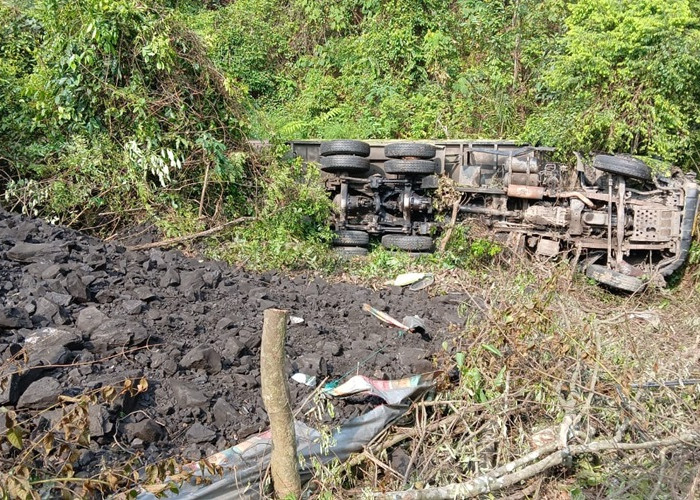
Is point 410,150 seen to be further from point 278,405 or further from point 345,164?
point 278,405

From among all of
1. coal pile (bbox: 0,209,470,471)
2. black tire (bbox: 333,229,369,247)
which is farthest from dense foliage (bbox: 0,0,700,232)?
coal pile (bbox: 0,209,470,471)

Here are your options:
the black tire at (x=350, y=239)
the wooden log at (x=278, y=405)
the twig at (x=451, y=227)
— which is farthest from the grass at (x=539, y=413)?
the black tire at (x=350, y=239)

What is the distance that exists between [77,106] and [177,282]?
3.61 metres

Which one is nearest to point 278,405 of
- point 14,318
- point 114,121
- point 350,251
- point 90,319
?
point 90,319

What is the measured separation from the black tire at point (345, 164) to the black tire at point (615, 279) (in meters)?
3.13

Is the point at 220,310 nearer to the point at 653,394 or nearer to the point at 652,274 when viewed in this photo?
the point at 653,394

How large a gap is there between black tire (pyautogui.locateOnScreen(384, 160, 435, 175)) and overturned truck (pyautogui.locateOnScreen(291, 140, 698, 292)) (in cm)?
1

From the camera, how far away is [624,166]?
7781mm

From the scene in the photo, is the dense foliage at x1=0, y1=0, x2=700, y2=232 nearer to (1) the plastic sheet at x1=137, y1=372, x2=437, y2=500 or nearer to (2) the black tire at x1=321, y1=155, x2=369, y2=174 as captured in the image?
(2) the black tire at x1=321, y1=155, x2=369, y2=174

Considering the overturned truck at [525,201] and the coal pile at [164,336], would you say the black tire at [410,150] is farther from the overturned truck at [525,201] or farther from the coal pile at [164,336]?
the coal pile at [164,336]

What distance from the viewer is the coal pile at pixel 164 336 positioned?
3.89 metres

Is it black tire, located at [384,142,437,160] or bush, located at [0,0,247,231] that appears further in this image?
black tire, located at [384,142,437,160]

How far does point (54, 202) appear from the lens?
7.83 metres

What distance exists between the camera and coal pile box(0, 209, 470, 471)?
3.89 meters
